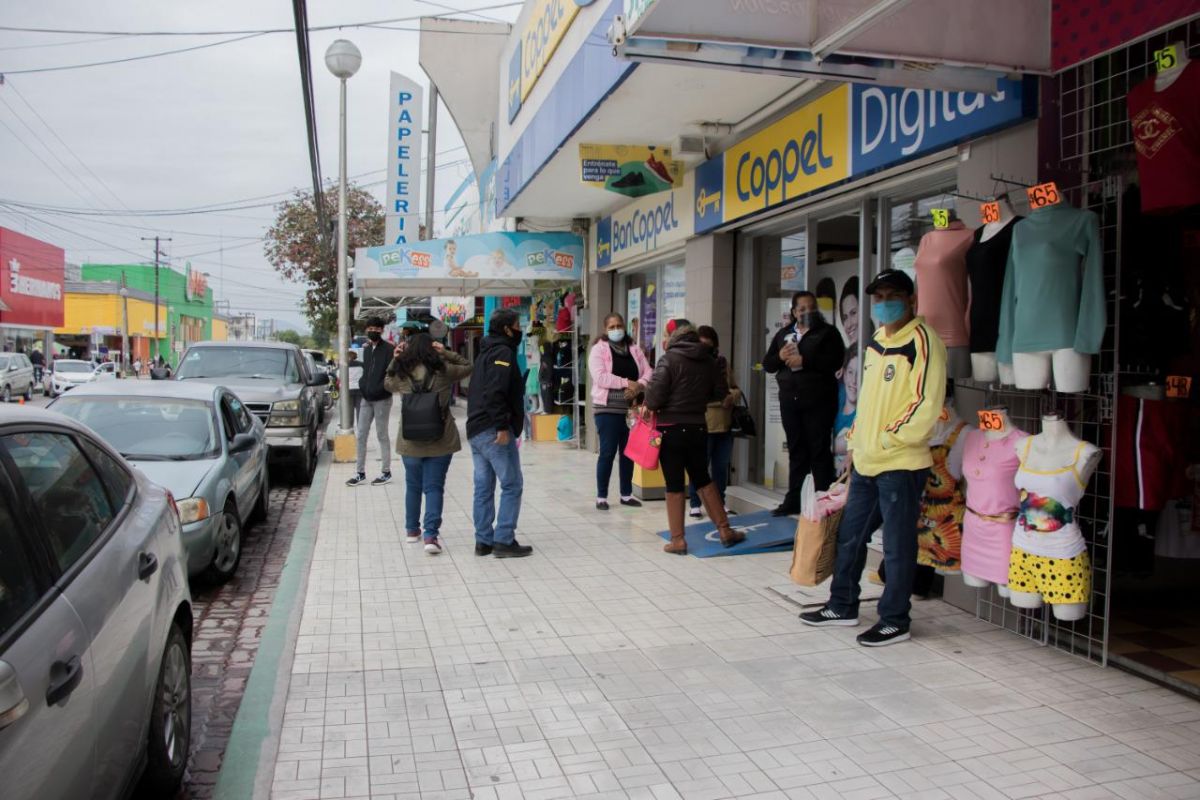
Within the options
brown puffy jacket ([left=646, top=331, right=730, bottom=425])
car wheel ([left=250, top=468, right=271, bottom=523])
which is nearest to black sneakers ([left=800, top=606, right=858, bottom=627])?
brown puffy jacket ([left=646, top=331, right=730, bottom=425])

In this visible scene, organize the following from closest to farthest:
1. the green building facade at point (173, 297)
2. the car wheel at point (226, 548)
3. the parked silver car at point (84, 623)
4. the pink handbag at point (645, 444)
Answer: the parked silver car at point (84, 623)
the car wheel at point (226, 548)
the pink handbag at point (645, 444)
the green building facade at point (173, 297)

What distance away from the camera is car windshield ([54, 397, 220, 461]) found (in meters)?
7.07

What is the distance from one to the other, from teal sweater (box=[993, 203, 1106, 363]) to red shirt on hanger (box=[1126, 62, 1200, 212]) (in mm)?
317

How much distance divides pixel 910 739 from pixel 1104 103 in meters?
3.34

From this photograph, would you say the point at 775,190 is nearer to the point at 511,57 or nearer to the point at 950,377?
the point at 950,377

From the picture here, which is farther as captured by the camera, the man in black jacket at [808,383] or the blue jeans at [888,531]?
the man in black jacket at [808,383]

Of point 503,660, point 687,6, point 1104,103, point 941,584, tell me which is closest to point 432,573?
point 503,660

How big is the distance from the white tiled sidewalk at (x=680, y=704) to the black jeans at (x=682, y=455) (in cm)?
85

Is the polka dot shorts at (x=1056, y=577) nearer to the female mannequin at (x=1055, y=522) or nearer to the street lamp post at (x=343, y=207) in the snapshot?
the female mannequin at (x=1055, y=522)

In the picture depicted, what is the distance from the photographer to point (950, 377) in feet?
17.6

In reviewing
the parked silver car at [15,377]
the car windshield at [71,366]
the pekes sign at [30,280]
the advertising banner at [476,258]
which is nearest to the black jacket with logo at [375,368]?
the advertising banner at [476,258]

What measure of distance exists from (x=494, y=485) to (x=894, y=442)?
336cm

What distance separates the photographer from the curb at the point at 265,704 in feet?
11.6

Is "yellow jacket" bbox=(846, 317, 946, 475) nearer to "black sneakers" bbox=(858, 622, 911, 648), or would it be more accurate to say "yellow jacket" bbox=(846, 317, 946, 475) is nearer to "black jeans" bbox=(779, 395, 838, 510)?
"black sneakers" bbox=(858, 622, 911, 648)
